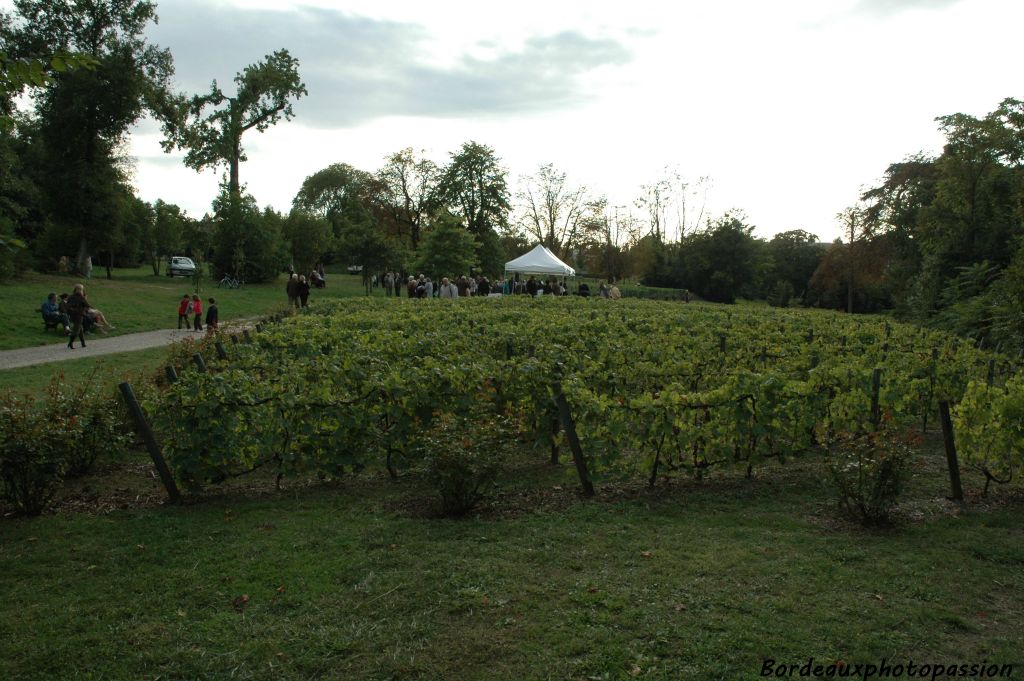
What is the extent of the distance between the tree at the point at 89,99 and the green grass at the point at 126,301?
13.8 feet

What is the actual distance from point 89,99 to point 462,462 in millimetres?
39387

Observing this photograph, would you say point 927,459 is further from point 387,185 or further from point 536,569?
point 387,185

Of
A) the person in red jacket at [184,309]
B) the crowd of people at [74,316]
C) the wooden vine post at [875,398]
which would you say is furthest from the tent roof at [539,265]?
the wooden vine post at [875,398]

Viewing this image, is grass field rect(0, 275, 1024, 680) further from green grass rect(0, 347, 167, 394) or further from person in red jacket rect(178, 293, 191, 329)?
person in red jacket rect(178, 293, 191, 329)

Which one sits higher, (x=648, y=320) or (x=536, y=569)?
(x=648, y=320)

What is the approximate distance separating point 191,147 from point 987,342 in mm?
47768

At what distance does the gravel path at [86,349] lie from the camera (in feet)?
55.6

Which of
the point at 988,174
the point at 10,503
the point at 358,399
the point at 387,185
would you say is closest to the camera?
the point at 10,503

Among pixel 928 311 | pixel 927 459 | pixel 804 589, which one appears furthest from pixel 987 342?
pixel 804 589

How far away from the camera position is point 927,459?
885cm

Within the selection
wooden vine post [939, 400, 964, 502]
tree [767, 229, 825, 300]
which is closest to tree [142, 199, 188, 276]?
tree [767, 229, 825, 300]

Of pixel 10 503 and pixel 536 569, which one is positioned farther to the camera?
pixel 10 503

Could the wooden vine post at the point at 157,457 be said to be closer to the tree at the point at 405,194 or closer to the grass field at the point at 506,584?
the grass field at the point at 506,584

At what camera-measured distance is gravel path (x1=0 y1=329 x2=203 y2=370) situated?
667 inches
